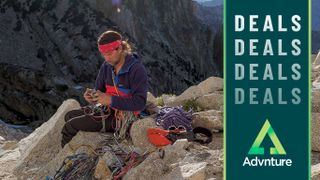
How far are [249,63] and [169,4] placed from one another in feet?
245

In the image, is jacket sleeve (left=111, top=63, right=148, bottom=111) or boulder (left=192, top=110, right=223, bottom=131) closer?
jacket sleeve (left=111, top=63, right=148, bottom=111)

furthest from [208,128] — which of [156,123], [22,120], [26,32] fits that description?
[26,32]

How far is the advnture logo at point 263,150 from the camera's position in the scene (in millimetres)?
3826

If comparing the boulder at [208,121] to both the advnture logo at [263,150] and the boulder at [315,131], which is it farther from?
the advnture logo at [263,150]

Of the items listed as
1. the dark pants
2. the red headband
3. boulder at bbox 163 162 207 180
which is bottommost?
boulder at bbox 163 162 207 180


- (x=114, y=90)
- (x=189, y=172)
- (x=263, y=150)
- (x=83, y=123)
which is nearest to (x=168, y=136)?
(x=114, y=90)

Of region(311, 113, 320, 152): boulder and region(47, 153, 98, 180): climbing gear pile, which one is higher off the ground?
region(311, 113, 320, 152): boulder

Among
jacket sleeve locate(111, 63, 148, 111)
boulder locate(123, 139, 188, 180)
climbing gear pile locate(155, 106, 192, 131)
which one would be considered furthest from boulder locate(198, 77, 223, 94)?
boulder locate(123, 139, 188, 180)

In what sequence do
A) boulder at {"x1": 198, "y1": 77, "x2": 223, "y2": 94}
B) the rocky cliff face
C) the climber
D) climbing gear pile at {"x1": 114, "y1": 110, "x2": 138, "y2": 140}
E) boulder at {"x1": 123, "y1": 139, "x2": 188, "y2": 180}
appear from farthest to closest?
the rocky cliff face → boulder at {"x1": 198, "y1": 77, "x2": 223, "y2": 94} → climbing gear pile at {"x1": 114, "y1": 110, "x2": 138, "y2": 140} → the climber → boulder at {"x1": 123, "y1": 139, "x2": 188, "y2": 180}

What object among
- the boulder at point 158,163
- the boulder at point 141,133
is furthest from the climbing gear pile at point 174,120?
the boulder at point 158,163

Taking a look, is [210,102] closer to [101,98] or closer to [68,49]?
[101,98]

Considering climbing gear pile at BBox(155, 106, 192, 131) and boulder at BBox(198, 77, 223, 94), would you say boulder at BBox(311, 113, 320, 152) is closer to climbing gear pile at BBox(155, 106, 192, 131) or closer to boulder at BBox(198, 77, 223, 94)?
climbing gear pile at BBox(155, 106, 192, 131)

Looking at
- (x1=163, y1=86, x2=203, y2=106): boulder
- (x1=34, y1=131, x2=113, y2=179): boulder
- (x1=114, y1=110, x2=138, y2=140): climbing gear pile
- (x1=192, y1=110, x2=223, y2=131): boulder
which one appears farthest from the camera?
(x1=163, y1=86, x2=203, y2=106): boulder

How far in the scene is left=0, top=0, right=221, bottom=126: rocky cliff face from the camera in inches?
1817
